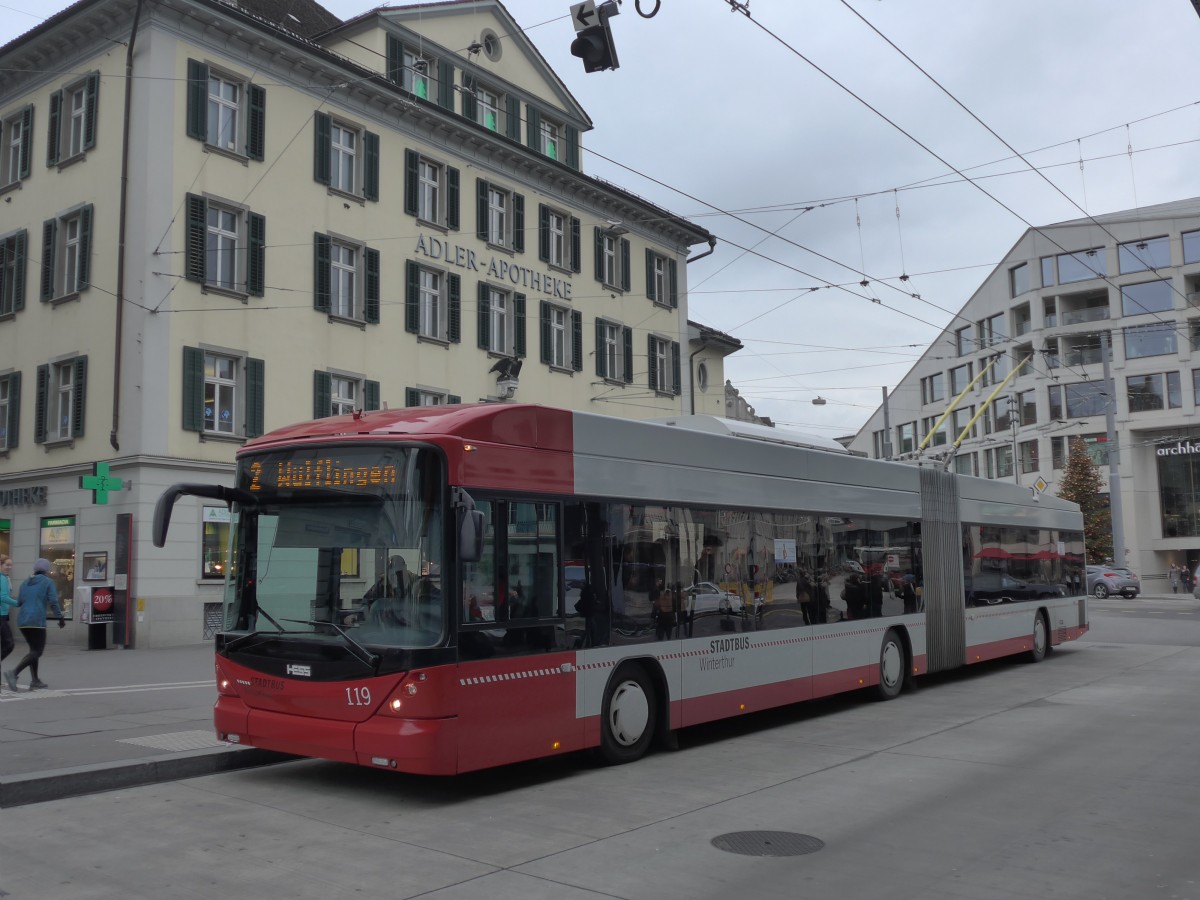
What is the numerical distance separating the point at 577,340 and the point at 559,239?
119 inches

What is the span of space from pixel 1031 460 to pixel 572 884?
233 feet

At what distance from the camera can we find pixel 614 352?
35.7 m

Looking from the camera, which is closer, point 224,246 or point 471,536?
point 471,536

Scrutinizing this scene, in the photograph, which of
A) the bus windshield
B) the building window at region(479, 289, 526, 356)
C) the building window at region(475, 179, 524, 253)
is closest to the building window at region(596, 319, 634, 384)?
the building window at region(479, 289, 526, 356)

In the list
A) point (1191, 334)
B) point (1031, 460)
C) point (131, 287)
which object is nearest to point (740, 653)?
point (131, 287)

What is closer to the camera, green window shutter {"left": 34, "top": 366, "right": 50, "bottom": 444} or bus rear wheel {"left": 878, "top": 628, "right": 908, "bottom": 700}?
bus rear wheel {"left": 878, "top": 628, "right": 908, "bottom": 700}

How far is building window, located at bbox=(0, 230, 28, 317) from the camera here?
86.3 feet

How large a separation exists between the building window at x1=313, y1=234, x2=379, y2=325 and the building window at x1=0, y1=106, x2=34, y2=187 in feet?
23.2

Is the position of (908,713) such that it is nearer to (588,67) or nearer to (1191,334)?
→ (588,67)

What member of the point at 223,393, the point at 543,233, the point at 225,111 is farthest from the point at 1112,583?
the point at 225,111

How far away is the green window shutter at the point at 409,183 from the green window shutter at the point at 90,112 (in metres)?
7.28

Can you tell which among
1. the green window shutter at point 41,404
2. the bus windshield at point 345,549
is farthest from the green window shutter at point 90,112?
the bus windshield at point 345,549

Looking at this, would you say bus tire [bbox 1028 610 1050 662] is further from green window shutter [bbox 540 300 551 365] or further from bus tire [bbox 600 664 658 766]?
green window shutter [bbox 540 300 551 365]

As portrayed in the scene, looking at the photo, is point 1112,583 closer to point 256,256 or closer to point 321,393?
point 321,393
